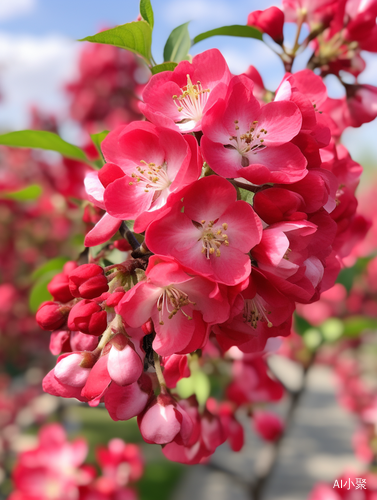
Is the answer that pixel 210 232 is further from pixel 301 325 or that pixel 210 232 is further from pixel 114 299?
pixel 301 325

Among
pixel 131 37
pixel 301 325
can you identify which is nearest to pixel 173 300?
pixel 131 37

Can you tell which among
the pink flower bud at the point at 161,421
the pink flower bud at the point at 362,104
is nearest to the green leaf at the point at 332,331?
the pink flower bud at the point at 362,104

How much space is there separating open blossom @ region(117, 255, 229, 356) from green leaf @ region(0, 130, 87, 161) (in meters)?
0.46

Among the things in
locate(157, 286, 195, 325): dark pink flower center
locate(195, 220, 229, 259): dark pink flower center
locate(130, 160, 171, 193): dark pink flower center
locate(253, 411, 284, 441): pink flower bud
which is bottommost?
locate(253, 411, 284, 441): pink flower bud

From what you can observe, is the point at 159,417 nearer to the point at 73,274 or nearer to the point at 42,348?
the point at 73,274

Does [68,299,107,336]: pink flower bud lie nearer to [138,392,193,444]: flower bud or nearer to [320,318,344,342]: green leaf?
[138,392,193,444]: flower bud

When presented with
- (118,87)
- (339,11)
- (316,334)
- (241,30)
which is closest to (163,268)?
(241,30)

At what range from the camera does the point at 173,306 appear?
582 millimetres

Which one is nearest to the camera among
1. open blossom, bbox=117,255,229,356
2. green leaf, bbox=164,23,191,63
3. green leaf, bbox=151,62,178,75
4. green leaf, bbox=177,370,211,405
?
open blossom, bbox=117,255,229,356

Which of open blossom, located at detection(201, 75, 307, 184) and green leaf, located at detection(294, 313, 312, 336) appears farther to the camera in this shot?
green leaf, located at detection(294, 313, 312, 336)

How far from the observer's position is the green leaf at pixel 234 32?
34.4 inches

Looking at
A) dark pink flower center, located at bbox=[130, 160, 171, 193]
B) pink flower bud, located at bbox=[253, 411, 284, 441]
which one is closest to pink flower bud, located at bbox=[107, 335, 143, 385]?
dark pink flower center, located at bbox=[130, 160, 171, 193]

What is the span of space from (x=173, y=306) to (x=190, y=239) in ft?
0.32

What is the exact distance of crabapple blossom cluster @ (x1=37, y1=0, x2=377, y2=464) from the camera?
1.84 feet
